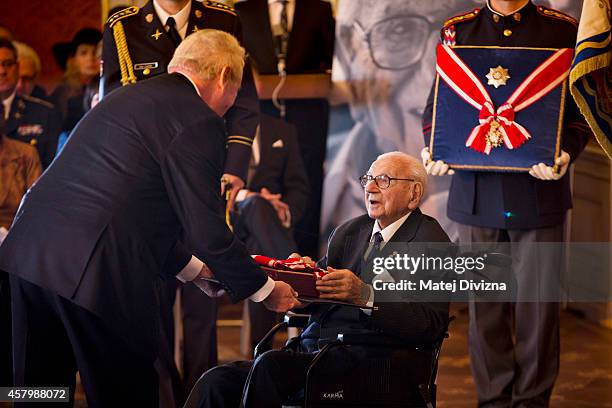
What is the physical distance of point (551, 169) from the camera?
154 inches

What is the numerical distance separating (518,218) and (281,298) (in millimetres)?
1222

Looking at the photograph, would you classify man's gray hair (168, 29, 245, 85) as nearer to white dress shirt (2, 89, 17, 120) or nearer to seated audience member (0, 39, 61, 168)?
seated audience member (0, 39, 61, 168)

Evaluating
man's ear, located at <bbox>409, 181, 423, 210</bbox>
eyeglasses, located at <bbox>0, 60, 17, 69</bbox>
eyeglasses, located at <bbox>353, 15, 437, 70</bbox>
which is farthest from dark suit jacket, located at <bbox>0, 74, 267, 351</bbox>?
eyeglasses, located at <bbox>0, 60, 17, 69</bbox>

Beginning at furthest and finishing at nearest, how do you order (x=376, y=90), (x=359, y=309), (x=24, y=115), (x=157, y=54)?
(x=24, y=115), (x=376, y=90), (x=157, y=54), (x=359, y=309)

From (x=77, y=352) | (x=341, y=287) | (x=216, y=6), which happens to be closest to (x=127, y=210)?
(x=77, y=352)

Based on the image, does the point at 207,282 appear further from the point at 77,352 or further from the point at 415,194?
the point at 415,194

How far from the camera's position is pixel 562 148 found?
3967 millimetres

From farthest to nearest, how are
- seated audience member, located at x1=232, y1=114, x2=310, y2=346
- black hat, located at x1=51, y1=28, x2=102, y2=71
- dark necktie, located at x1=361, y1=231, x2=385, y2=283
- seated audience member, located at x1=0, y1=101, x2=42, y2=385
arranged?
black hat, located at x1=51, y1=28, x2=102, y2=71, seated audience member, located at x1=0, y1=101, x2=42, y2=385, seated audience member, located at x1=232, y1=114, x2=310, y2=346, dark necktie, located at x1=361, y1=231, x2=385, y2=283

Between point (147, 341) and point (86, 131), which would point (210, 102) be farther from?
point (147, 341)

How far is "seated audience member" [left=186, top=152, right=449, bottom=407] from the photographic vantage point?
308 cm

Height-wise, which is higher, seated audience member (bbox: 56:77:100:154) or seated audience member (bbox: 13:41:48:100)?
seated audience member (bbox: 13:41:48:100)

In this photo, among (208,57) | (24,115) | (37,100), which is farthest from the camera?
(37,100)

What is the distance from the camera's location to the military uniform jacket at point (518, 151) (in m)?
3.96

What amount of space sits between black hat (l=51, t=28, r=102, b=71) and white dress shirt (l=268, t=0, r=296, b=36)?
1149 mm
